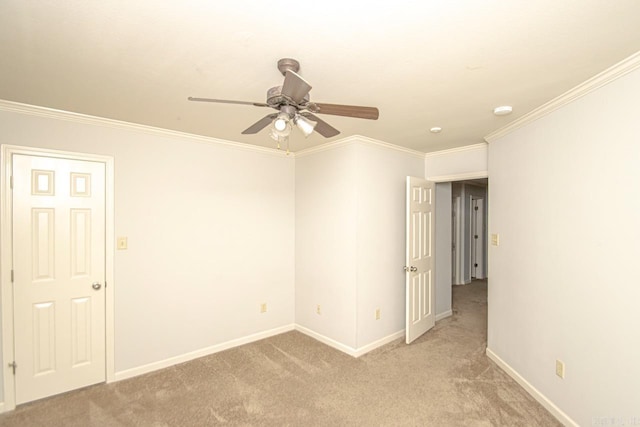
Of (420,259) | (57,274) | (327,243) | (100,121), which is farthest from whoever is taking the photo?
(420,259)

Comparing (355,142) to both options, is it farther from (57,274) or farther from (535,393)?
(57,274)

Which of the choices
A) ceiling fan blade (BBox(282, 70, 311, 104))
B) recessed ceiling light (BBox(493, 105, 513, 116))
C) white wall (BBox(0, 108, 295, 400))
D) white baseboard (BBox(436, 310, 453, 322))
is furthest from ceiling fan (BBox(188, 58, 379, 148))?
white baseboard (BBox(436, 310, 453, 322))

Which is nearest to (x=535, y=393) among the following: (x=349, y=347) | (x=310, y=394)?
(x=349, y=347)

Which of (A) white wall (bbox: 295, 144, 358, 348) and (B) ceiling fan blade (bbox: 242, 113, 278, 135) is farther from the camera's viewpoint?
(A) white wall (bbox: 295, 144, 358, 348)

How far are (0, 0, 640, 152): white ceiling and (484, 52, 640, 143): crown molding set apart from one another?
0.06 metres

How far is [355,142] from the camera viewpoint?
11.1 ft

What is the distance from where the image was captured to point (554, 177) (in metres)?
2.37

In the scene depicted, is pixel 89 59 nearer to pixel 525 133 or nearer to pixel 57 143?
pixel 57 143

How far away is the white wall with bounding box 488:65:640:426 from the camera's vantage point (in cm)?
179

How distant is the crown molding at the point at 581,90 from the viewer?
68.5 inches

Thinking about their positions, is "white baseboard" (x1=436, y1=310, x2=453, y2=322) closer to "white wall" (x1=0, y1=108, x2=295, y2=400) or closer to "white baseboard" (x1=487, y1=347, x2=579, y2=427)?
"white baseboard" (x1=487, y1=347, x2=579, y2=427)

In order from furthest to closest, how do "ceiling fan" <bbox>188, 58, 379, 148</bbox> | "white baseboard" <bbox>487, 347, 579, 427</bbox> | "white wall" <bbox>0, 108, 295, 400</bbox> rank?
"white wall" <bbox>0, 108, 295, 400</bbox> < "white baseboard" <bbox>487, 347, 579, 427</bbox> < "ceiling fan" <bbox>188, 58, 379, 148</bbox>

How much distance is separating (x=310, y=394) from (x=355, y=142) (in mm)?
2473

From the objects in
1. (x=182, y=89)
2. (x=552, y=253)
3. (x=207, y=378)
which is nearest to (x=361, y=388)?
(x=207, y=378)
